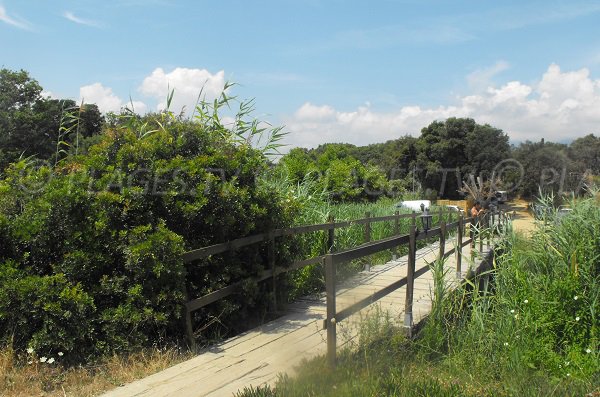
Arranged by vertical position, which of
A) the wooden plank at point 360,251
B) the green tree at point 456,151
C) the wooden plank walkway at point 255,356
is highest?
Answer: the green tree at point 456,151

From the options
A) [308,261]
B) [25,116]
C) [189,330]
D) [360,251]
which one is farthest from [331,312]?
[25,116]

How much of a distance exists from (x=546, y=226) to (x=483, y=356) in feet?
8.10

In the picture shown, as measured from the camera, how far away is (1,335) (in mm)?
5289

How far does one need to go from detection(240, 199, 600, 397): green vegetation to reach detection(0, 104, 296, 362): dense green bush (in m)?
1.74

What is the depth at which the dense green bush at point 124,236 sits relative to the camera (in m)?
5.19

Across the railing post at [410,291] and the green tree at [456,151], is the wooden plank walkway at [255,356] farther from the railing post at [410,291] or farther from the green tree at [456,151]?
the green tree at [456,151]

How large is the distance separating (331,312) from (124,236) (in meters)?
2.15

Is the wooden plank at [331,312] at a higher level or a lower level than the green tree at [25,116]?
lower

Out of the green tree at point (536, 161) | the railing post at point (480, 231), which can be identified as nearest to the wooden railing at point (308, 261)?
the railing post at point (480, 231)

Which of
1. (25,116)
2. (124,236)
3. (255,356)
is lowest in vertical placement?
(255,356)

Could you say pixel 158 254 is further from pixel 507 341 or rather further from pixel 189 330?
pixel 507 341

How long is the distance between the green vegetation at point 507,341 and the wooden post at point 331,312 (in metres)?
0.09

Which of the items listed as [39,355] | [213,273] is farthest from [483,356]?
[39,355]

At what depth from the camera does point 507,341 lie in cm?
566
